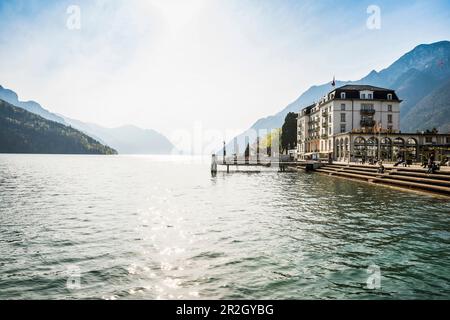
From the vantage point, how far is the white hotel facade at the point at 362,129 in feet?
218

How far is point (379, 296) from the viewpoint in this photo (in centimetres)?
839

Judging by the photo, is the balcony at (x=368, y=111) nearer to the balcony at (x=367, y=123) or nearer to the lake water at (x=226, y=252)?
the balcony at (x=367, y=123)

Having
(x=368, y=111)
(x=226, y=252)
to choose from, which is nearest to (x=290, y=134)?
(x=368, y=111)

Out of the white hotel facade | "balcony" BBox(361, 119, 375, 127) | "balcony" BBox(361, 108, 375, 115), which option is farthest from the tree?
"balcony" BBox(361, 108, 375, 115)

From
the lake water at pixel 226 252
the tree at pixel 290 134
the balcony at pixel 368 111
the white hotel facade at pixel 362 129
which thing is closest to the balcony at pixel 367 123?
the white hotel facade at pixel 362 129

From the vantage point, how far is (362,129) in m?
69.4

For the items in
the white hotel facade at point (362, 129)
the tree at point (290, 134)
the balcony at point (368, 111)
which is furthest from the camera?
the tree at point (290, 134)

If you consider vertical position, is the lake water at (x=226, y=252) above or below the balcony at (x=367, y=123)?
below

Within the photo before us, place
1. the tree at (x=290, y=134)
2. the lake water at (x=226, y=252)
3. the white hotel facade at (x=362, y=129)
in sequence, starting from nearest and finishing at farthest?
the lake water at (x=226, y=252)
the white hotel facade at (x=362, y=129)
the tree at (x=290, y=134)
